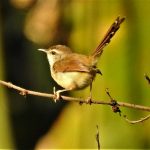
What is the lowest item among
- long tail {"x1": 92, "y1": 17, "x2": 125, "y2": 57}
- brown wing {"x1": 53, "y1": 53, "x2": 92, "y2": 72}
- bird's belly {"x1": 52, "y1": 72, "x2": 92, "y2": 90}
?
bird's belly {"x1": 52, "y1": 72, "x2": 92, "y2": 90}

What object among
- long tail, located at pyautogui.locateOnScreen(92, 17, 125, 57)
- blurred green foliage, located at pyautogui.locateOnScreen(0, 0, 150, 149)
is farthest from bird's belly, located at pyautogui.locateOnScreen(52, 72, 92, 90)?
blurred green foliage, located at pyautogui.locateOnScreen(0, 0, 150, 149)

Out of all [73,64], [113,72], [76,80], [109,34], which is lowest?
[76,80]

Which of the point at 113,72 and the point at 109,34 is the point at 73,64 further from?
the point at 113,72

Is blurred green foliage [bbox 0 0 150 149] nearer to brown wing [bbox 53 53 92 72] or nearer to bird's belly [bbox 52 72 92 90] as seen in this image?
brown wing [bbox 53 53 92 72]

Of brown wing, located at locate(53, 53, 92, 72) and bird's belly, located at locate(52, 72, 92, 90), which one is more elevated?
brown wing, located at locate(53, 53, 92, 72)

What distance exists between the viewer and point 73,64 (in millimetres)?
4281

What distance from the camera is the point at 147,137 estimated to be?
5066mm

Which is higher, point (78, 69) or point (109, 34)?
point (109, 34)

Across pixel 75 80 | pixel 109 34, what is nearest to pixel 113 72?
pixel 75 80

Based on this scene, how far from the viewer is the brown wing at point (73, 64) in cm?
418

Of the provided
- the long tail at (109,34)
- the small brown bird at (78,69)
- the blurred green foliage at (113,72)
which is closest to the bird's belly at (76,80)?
the small brown bird at (78,69)

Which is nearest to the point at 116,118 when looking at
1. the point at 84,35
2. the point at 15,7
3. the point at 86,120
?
the point at 86,120

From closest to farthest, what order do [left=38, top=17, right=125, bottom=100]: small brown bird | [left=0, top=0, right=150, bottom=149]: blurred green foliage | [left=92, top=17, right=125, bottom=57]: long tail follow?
[left=92, top=17, right=125, bottom=57]: long tail → [left=38, top=17, right=125, bottom=100]: small brown bird → [left=0, top=0, right=150, bottom=149]: blurred green foliage

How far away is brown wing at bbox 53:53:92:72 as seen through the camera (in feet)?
13.7
